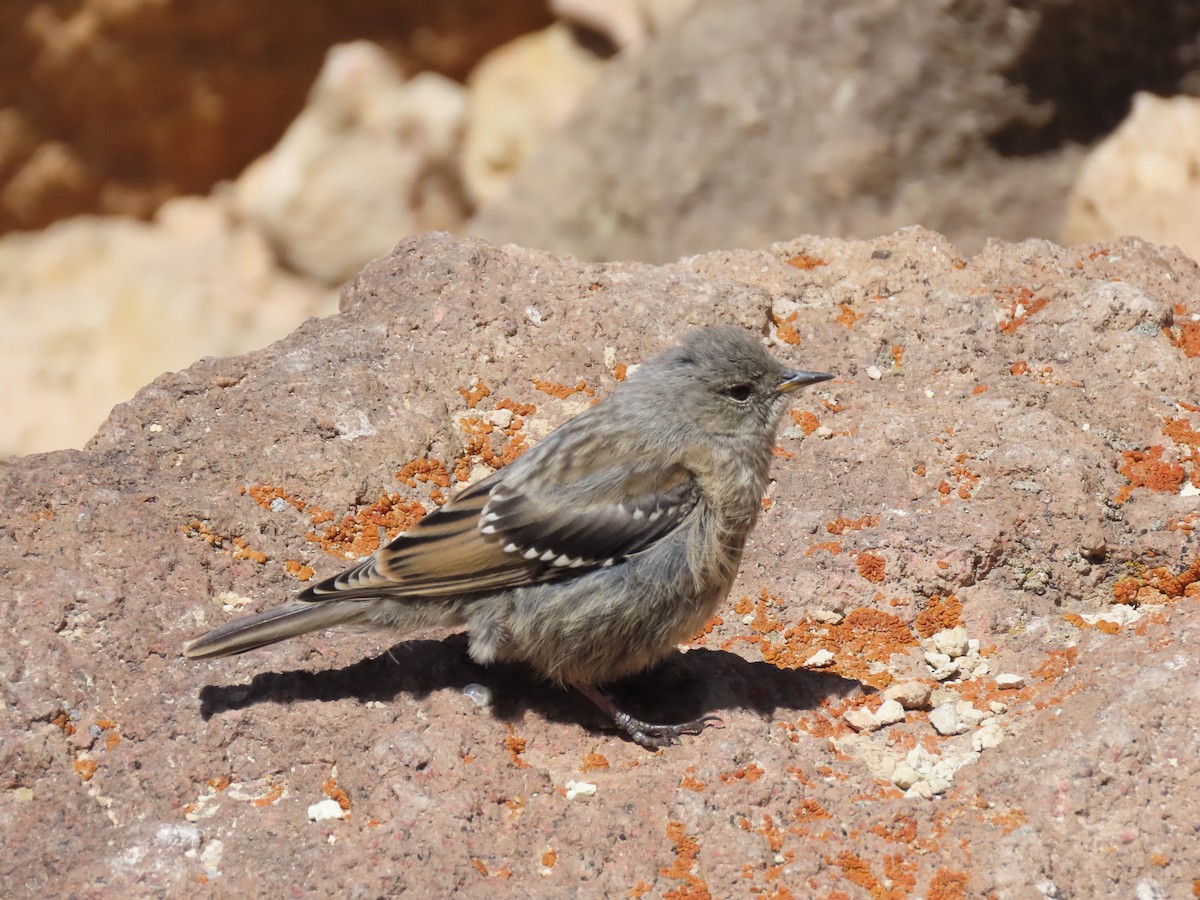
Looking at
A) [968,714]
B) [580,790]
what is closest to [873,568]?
[968,714]

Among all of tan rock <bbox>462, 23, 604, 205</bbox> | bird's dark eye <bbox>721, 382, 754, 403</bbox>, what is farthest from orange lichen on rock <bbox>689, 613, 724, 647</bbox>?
tan rock <bbox>462, 23, 604, 205</bbox>

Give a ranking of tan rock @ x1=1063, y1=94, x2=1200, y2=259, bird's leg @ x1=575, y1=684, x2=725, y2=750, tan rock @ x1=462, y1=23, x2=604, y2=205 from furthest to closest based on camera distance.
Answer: tan rock @ x1=462, y1=23, x2=604, y2=205 < tan rock @ x1=1063, y1=94, x2=1200, y2=259 < bird's leg @ x1=575, y1=684, x2=725, y2=750

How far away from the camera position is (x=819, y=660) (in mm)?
4977

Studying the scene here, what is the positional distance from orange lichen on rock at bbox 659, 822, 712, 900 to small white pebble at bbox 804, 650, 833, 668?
986 millimetres

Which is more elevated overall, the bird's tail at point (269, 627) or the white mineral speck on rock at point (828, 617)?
the bird's tail at point (269, 627)

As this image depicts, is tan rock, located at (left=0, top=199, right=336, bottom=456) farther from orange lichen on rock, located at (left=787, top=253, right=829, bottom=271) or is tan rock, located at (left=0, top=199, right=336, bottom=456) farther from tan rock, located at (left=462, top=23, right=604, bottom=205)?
orange lichen on rock, located at (left=787, top=253, right=829, bottom=271)

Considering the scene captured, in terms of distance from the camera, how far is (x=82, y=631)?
4.62 m

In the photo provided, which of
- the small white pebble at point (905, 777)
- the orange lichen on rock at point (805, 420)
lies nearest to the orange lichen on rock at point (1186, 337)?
Result: the orange lichen on rock at point (805, 420)

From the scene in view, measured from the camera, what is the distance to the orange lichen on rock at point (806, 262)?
260 inches

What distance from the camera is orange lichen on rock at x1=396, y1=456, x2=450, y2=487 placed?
5531 millimetres

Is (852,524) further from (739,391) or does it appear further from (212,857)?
(212,857)

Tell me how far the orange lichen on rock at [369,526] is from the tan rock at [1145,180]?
5.78 metres

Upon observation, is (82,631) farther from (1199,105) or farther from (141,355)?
(1199,105)

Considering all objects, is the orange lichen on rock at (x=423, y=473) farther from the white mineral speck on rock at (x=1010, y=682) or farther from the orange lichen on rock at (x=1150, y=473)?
the orange lichen on rock at (x=1150, y=473)
